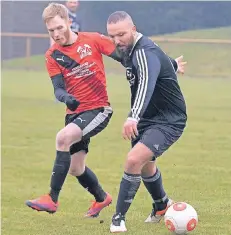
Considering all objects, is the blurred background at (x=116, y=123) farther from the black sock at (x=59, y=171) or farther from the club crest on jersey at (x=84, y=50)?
the club crest on jersey at (x=84, y=50)

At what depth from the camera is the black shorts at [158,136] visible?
5975 mm

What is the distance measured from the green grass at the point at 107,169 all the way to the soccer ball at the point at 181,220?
126 millimetres

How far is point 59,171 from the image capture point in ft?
21.2

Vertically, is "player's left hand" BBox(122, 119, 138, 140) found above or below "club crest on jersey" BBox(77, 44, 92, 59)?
below

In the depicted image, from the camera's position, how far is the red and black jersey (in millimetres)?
6629

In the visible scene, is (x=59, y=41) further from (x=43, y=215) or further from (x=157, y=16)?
(x=157, y=16)

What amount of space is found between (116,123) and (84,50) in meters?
6.83

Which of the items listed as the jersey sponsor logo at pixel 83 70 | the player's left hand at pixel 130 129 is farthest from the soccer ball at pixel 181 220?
the jersey sponsor logo at pixel 83 70

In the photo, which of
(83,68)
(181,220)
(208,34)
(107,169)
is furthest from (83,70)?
(208,34)

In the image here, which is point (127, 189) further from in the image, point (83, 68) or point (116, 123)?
point (116, 123)

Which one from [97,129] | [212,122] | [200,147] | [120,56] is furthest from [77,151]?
[212,122]

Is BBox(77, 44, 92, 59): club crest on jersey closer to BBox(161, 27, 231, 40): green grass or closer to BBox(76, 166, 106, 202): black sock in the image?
BBox(76, 166, 106, 202): black sock

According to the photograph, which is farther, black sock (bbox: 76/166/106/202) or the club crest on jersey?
black sock (bbox: 76/166/106/202)

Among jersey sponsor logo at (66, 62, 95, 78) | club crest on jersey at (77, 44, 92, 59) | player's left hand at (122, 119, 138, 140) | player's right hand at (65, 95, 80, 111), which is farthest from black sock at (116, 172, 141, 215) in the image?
club crest on jersey at (77, 44, 92, 59)
